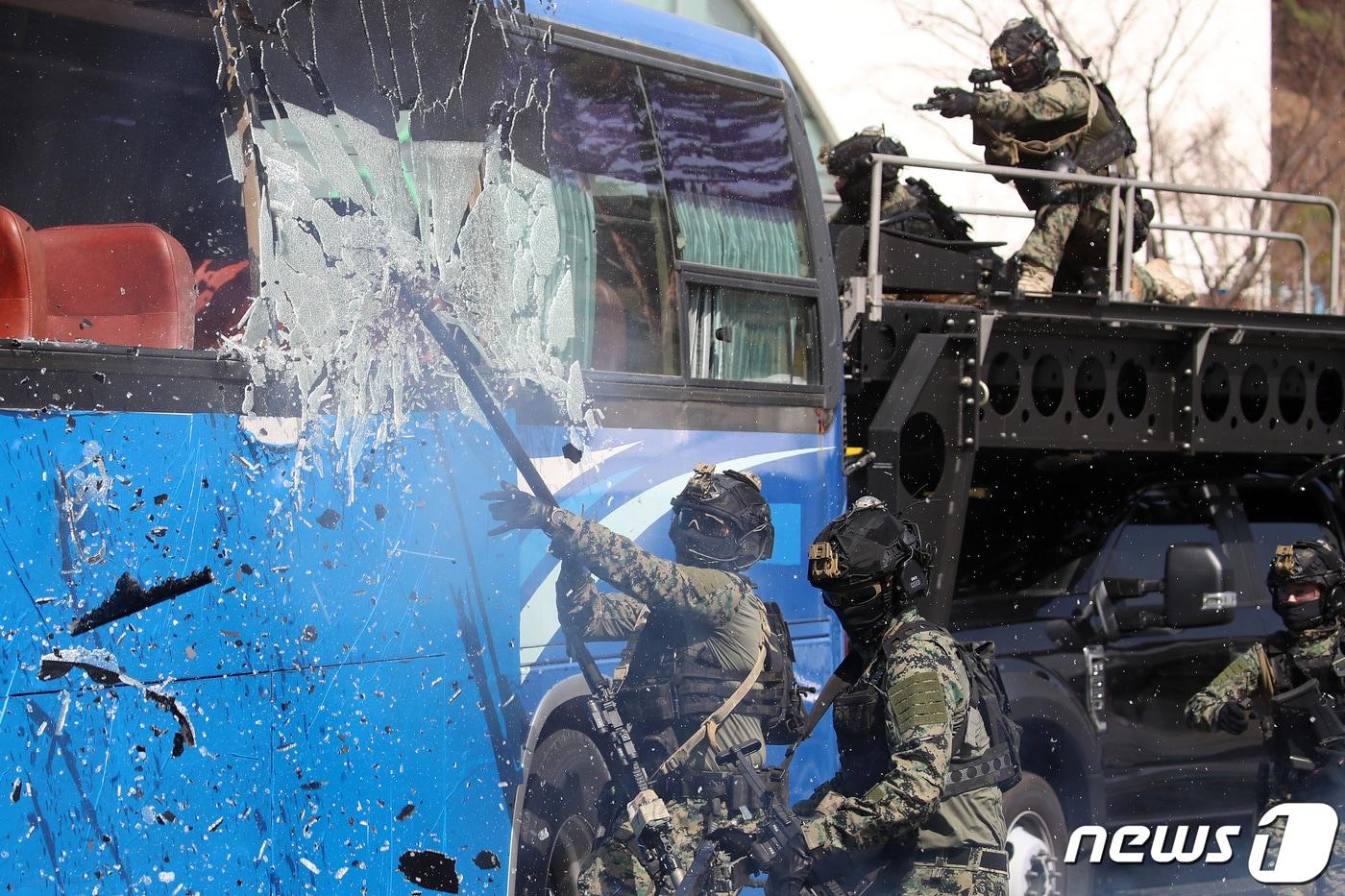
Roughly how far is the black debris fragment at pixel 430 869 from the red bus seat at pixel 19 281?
163 centimetres

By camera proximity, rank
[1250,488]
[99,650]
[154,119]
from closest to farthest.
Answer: [99,650], [154,119], [1250,488]

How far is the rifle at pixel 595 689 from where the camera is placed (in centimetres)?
431

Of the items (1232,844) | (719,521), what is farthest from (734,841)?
(1232,844)

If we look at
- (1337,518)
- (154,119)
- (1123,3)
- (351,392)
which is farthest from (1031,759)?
(1123,3)

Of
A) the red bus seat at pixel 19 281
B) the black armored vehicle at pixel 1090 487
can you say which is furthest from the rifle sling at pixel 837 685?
the red bus seat at pixel 19 281

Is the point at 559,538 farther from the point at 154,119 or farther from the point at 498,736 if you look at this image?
the point at 154,119

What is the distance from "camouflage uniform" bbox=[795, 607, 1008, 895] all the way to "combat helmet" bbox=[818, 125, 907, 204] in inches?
131

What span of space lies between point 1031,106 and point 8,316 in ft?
17.4

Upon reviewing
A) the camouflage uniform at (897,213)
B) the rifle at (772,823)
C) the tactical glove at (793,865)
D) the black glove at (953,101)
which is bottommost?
the tactical glove at (793,865)

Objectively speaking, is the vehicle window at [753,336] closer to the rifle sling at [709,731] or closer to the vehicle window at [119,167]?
the rifle sling at [709,731]

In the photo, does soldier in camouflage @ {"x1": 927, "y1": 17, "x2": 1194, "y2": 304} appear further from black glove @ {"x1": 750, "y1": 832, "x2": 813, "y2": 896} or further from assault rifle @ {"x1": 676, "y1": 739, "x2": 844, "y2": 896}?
black glove @ {"x1": 750, "y1": 832, "x2": 813, "y2": 896}

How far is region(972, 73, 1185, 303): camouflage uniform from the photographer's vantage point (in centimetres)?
754

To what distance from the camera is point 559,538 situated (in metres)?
4.34

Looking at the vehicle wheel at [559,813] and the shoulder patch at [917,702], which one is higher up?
the shoulder patch at [917,702]
